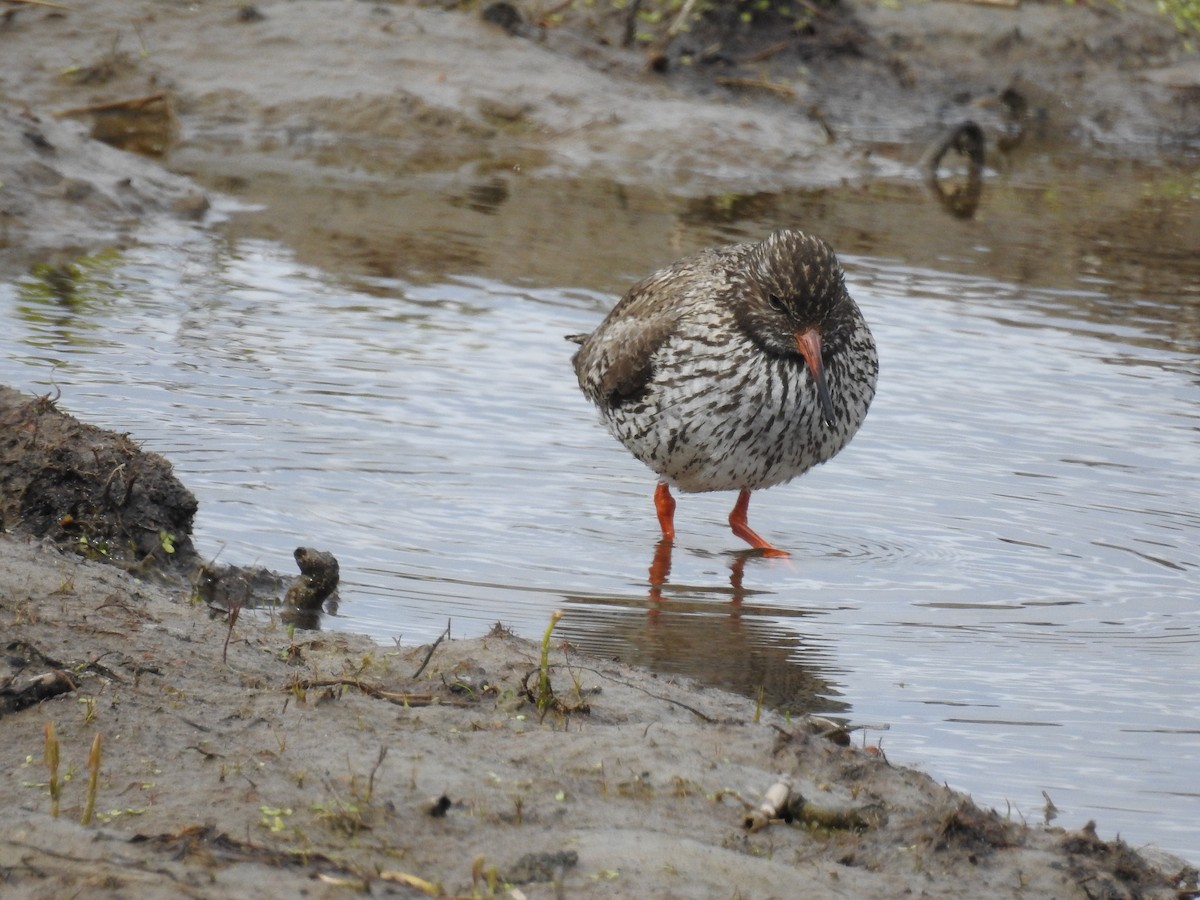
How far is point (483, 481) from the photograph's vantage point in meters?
8.16

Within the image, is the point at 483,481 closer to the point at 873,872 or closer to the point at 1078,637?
the point at 1078,637

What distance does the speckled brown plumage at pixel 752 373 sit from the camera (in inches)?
293

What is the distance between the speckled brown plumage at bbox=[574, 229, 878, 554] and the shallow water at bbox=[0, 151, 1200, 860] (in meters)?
0.50

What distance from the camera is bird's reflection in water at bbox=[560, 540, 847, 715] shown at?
606 cm

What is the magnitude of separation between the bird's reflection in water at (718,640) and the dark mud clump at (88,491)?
1604mm

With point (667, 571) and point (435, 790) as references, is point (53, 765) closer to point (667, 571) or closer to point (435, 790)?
point (435, 790)

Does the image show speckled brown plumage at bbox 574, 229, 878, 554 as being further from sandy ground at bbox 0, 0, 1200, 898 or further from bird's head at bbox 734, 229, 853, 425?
sandy ground at bbox 0, 0, 1200, 898

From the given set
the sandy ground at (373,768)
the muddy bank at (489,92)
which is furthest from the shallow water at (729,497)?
the muddy bank at (489,92)

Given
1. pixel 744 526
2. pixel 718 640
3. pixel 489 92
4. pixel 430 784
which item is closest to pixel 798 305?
pixel 744 526

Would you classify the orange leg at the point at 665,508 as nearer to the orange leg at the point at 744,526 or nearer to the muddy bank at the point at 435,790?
the orange leg at the point at 744,526

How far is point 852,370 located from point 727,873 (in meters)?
4.08

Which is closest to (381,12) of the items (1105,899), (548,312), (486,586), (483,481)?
(548,312)

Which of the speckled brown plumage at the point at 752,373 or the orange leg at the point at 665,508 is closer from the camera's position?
the speckled brown plumage at the point at 752,373

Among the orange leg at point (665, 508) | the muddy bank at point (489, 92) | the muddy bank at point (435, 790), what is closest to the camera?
the muddy bank at point (435, 790)
